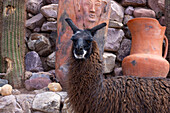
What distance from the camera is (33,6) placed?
16.1 feet

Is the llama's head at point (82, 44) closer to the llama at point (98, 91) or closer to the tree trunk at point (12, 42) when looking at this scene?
the llama at point (98, 91)

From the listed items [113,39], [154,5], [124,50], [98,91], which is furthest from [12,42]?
[154,5]

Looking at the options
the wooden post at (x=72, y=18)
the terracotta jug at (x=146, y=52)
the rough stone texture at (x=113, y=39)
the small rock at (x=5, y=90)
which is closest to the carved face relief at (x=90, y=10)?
the wooden post at (x=72, y=18)

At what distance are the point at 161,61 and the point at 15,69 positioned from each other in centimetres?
249

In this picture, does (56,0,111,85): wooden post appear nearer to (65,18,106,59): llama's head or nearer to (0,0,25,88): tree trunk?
(0,0,25,88): tree trunk

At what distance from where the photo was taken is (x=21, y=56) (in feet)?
11.0

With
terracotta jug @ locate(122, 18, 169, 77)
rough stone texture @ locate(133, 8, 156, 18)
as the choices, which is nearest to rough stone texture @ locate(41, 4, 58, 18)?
terracotta jug @ locate(122, 18, 169, 77)

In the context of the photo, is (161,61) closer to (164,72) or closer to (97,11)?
(164,72)

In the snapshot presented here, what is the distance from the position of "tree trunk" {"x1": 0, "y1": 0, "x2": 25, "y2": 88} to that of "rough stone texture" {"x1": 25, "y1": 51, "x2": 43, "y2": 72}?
928 mm

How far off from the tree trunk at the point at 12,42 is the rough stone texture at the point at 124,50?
221cm

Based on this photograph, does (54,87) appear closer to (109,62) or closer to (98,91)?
(98,91)

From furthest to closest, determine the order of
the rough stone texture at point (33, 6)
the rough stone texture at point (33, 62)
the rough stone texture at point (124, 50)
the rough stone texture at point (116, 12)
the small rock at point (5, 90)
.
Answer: the rough stone texture at point (33, 6)
the rough stone texture at point (116, 12)
the rough stone texture at point (124, 50)
the rough stone texture at point (33, 62)
the small rock at point (5, 90)

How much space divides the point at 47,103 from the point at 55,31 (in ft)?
7.21

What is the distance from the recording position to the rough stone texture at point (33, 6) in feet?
16.0
